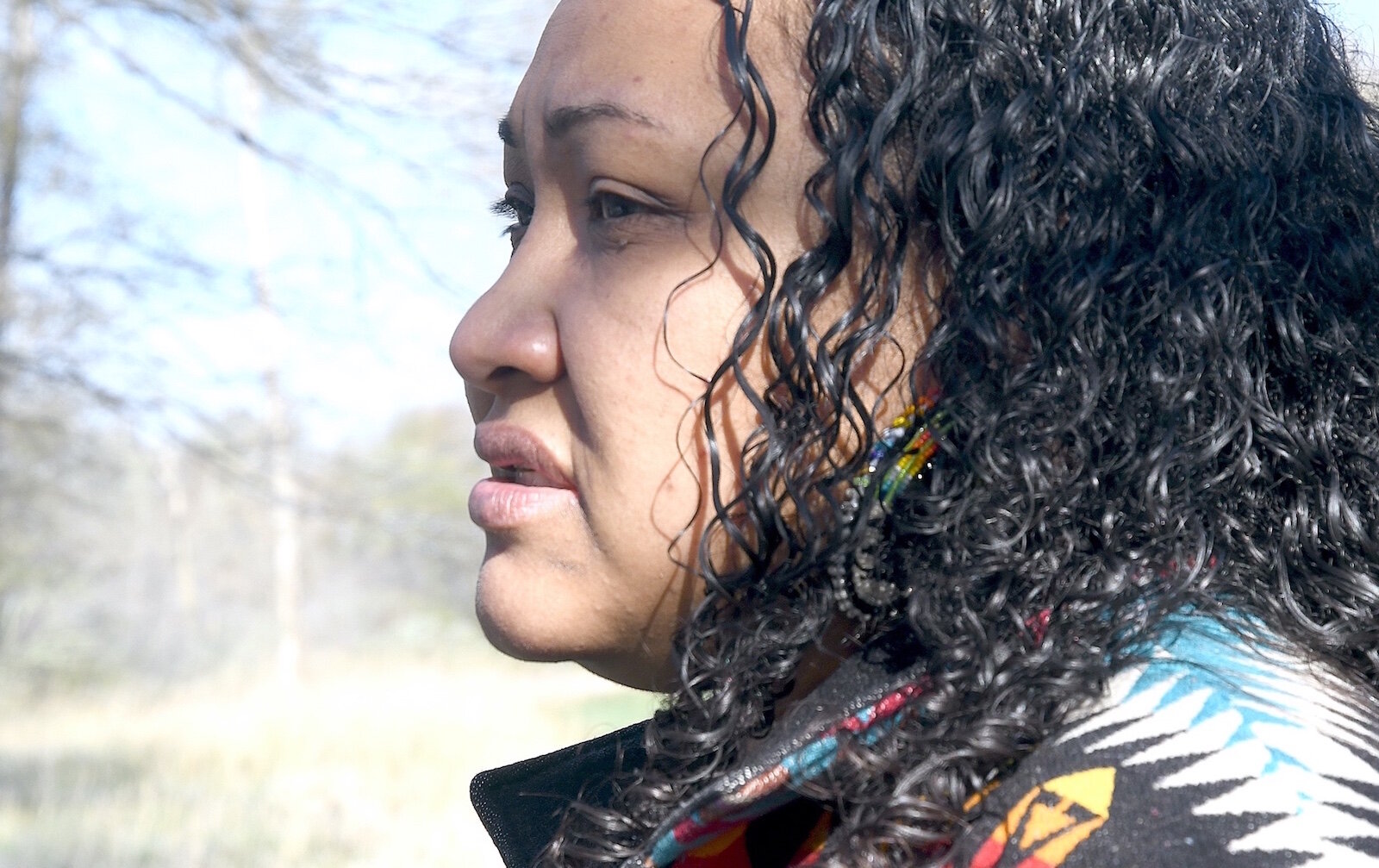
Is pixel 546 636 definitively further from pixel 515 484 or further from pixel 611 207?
pixel 611 207

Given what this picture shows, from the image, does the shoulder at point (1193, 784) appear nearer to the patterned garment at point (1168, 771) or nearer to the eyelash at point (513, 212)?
the patterned garment at point (1168, 771)

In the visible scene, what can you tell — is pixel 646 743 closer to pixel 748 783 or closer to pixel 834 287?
pixel 748 783

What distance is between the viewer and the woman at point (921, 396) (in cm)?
129

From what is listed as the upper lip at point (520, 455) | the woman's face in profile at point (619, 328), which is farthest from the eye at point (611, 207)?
the upper lip at point (520, 455)

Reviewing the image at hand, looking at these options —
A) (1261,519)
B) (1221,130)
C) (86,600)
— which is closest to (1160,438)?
(1261,519)

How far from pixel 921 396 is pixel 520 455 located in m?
0.50

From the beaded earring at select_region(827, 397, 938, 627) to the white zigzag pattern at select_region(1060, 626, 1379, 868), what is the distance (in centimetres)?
28

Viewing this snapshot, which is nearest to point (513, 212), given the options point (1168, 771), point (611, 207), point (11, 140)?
point (611, 207)

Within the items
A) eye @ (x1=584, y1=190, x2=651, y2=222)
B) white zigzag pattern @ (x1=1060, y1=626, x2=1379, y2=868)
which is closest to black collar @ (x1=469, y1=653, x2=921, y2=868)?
eye @ (x1=584, y1=190, x2=651, y2=222)

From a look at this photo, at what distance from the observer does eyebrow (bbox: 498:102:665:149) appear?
1.53 meters

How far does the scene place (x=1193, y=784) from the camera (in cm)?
108

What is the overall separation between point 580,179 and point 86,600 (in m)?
19.7

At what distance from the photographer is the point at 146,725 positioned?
11633 millimetres

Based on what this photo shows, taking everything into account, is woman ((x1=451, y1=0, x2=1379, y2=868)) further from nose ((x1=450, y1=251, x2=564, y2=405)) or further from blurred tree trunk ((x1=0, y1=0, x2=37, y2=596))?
blurred tree trunk ((x1=0, y1=0, x2=37, y2=596))
